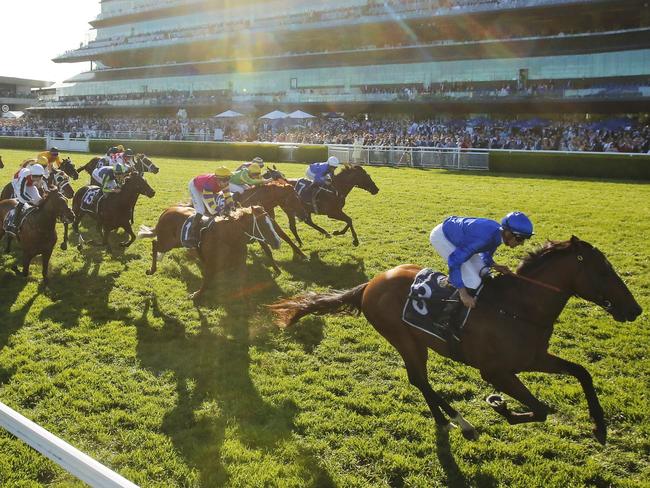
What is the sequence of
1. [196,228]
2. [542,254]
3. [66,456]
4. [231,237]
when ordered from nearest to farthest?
[66,456]
[542,254]
[231,237]
[196,228]

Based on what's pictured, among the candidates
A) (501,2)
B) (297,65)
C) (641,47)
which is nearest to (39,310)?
(641,47)

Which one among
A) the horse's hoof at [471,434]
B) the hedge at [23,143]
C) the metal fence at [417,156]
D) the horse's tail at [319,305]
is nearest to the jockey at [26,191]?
the horse's tail at [319,305]

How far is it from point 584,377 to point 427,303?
4.11 ft

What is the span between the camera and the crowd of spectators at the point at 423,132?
25.4m

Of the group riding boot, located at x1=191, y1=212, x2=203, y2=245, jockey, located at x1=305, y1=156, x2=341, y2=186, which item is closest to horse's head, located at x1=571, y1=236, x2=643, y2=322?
riding boot, located at x1=191, y1=212, x2=203, y2=245

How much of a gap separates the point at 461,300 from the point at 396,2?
44.5m

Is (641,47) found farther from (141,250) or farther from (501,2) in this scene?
(141,250)

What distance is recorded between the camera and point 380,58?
4306 cm

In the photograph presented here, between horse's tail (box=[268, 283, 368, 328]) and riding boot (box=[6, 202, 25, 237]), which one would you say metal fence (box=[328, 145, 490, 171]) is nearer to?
riding boot (box=[6, 202, 25, 237])

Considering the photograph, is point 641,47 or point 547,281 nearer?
point 547,281

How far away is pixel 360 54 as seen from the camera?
44125mm

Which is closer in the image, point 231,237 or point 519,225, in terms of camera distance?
point 519,225

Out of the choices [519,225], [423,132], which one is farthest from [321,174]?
[423,132]

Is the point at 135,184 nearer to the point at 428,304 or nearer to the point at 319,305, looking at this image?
the point at 319,305
